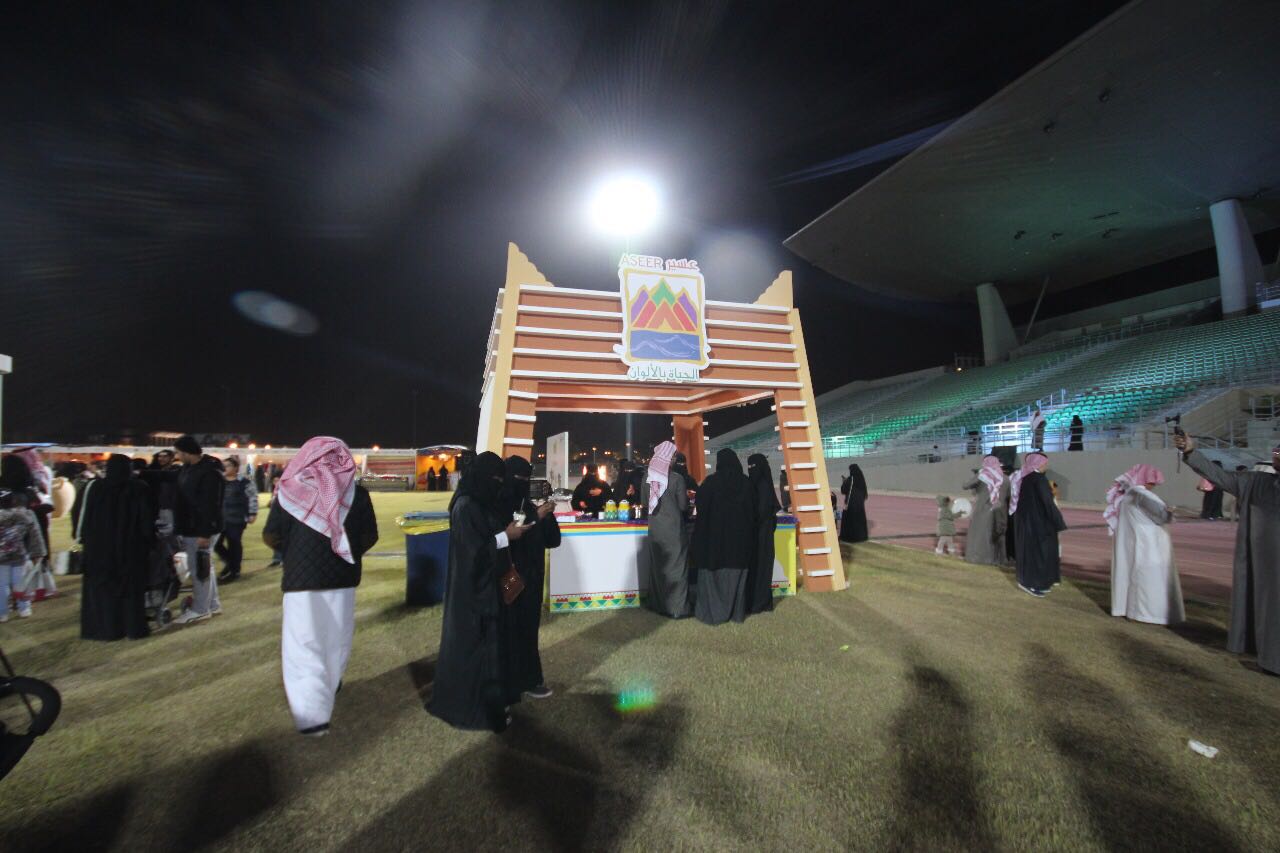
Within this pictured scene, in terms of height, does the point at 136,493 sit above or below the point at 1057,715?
above

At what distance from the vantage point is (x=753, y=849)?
2346 millimetres

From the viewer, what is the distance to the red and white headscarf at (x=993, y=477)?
866cm

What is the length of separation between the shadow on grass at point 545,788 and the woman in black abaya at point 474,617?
25 cm

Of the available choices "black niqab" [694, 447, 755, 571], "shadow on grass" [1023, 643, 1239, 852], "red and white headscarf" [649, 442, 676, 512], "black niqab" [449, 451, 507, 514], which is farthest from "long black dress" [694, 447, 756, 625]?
"black niqab" [449, 451, 507, 514]

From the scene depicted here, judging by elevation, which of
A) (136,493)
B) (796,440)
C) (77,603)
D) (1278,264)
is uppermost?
(1278,264)

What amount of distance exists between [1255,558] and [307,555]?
6.96 m

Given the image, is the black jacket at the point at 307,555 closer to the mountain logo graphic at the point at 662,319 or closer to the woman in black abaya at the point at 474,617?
the woman in black abaya at the point at 474,617

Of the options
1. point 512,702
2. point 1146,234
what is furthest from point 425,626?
point 1146,234

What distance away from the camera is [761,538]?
599 cm

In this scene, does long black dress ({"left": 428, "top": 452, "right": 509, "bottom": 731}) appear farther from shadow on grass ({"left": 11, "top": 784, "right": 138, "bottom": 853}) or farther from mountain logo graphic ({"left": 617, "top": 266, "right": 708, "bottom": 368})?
mountain logo graphic ({"left": 617, "top": 266, "right": 708, "bottom": 368})

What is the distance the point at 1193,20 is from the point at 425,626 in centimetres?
2272

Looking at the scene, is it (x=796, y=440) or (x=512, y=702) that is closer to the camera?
(x=512, y=702)

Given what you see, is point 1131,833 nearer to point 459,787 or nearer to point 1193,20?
point 459,787

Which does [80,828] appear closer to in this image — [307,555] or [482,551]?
[307,555]
